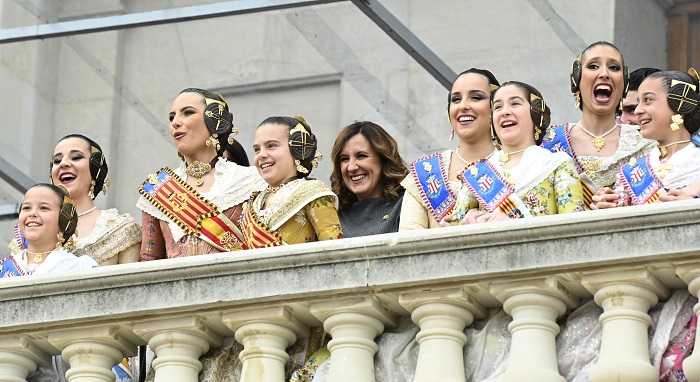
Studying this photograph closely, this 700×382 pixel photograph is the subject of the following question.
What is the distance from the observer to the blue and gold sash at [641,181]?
760 cm

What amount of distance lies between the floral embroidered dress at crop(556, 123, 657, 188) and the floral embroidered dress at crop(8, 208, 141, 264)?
187 centimetres

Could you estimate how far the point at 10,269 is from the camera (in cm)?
848

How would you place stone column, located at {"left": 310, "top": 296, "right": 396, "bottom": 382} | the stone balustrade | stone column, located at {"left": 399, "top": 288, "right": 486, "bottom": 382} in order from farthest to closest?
stone column, located at {"left": 310, "top": 296, "right": 396, "bottom": 382}, stone column, located at {"left": 399, "top": 288, "right": 486, "bottom": 382}, the stone balustrade

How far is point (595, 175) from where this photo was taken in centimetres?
822

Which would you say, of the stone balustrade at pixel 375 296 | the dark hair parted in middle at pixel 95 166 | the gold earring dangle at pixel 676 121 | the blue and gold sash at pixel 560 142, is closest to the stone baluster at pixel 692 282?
the stone balustrade at pixel 375 296

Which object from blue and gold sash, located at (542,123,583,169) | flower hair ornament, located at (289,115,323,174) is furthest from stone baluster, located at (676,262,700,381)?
flower hair ornament, located at (289,115,323,174)

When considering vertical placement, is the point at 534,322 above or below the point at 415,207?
below

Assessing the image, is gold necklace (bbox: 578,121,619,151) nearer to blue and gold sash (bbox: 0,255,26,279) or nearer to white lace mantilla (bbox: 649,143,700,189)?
white lace mantilla (bbox: 649,143,700,189)

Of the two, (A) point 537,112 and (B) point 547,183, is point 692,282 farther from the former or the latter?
(A) point 537,112

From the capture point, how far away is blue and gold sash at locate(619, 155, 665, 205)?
24.9 feet

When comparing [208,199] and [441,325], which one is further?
[208,199]

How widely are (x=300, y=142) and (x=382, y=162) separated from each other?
1.79ft

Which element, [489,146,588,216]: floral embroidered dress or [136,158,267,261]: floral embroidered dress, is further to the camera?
[136,158,267,261]: floral embroidered dress

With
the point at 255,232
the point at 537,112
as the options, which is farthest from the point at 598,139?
the point at 255,232
